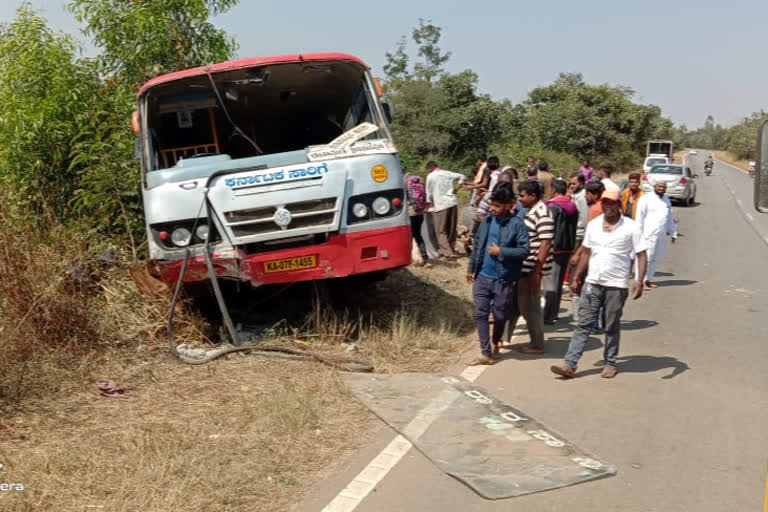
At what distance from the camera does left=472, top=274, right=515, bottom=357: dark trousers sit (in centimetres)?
691

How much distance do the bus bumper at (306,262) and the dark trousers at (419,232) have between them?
473 centimetres

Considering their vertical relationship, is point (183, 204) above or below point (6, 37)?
below

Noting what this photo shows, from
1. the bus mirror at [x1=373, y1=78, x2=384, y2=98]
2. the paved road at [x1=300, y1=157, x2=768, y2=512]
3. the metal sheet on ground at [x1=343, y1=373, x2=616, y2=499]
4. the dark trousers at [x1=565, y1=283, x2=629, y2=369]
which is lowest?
the paved road at [x1=300, y1=157, x2=768, y2=512]

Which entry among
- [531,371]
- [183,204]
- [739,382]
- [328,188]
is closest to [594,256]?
[531,371]

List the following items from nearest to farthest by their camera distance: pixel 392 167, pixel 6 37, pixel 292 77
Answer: pixel 392 167 < pixel 292 77 < pixel 6 37

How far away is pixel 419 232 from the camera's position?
11898 mm

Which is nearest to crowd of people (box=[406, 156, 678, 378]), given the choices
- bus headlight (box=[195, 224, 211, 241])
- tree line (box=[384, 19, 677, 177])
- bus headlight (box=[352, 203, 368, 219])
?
bus headlight (box=[352, 203, 368, 219])

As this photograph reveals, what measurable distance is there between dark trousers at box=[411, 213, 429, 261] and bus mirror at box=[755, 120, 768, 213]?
334 inches

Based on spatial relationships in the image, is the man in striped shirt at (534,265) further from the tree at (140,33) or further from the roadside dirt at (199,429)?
the tree at (140,33)

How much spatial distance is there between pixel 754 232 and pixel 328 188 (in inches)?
593

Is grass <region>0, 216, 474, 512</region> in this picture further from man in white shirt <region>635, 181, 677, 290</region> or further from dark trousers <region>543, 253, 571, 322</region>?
man in white shirt <region>635, 181, 677, 290</region>

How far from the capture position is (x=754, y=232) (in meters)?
18.6

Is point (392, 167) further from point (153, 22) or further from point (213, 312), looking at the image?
point (153, 22)

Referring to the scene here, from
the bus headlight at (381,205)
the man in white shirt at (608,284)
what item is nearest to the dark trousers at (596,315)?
the man in white shirt at (608,284)
